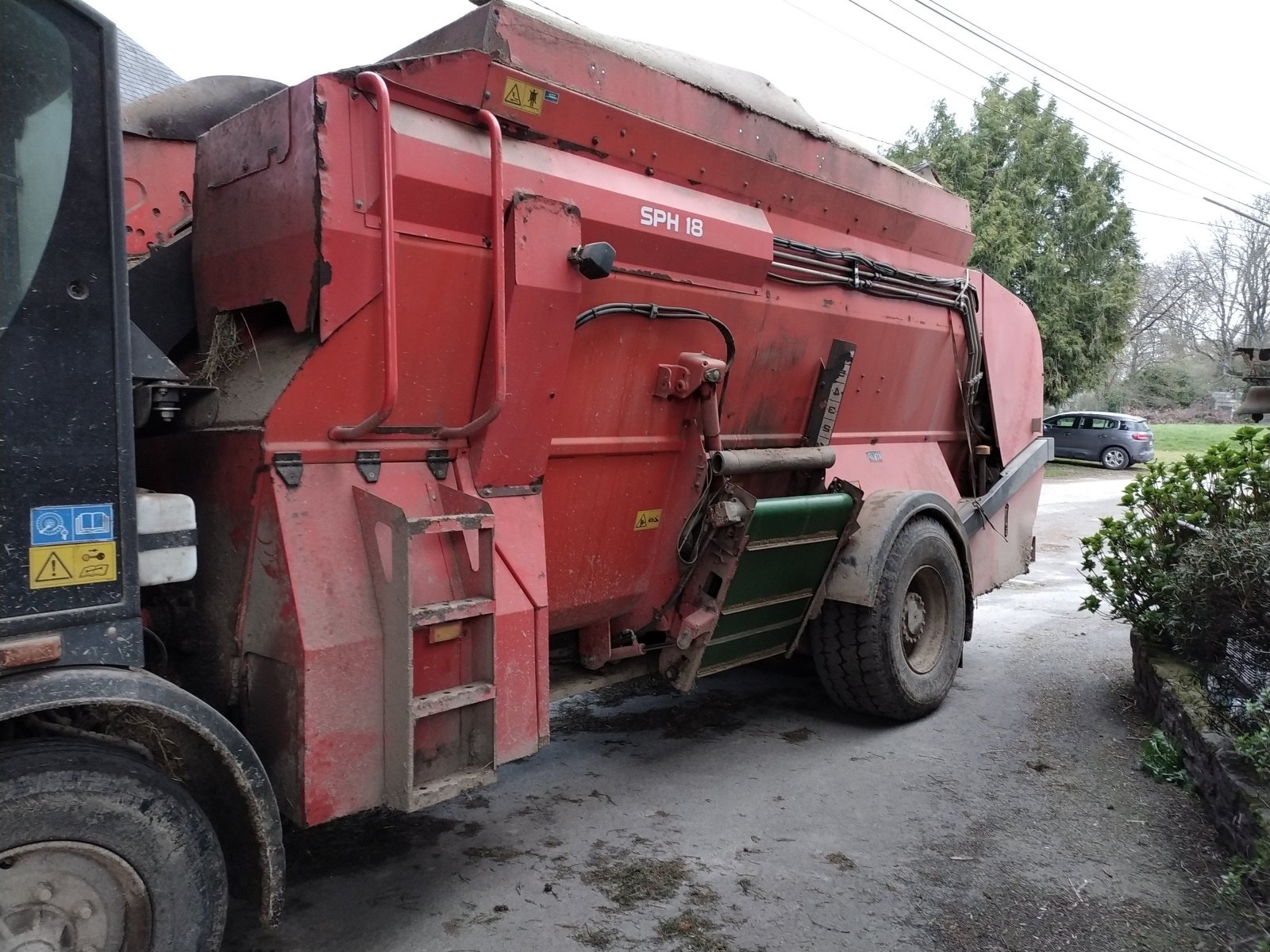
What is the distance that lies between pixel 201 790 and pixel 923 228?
Answer: 185 inches

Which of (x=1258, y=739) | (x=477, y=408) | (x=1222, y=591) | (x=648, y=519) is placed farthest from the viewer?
(x=1222, y=591)

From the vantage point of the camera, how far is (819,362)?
4.73 meters

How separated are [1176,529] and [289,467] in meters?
4.67

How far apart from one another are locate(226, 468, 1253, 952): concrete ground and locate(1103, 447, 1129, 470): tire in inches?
851

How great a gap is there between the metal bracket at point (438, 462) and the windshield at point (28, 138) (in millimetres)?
1295

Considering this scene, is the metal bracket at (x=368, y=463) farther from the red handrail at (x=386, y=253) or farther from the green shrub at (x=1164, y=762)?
the green shrub at (x=1164, y=762)

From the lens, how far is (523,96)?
3184 mm

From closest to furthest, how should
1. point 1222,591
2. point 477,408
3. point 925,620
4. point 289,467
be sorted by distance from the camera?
point 289,467 → point 477,408 → point 1222,591 → point 925,620

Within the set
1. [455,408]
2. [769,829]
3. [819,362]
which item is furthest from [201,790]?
[819,362]

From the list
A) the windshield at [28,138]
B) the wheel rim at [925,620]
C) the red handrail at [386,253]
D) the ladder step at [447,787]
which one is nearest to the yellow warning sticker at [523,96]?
the red handrail at [386,253]

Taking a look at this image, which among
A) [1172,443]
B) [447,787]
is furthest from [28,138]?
[1172,443]

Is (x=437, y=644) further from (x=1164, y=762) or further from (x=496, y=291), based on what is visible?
(x=1164, y=762)

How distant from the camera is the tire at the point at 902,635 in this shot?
4.70 meters

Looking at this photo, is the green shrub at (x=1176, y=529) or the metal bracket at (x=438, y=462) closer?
the metal bracket at (x=438, y=462)
